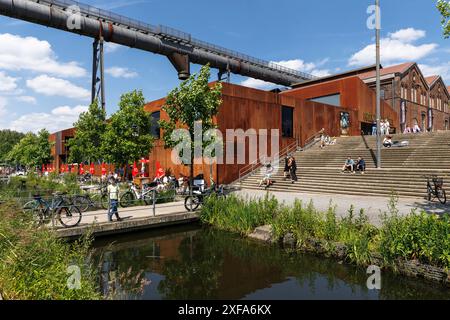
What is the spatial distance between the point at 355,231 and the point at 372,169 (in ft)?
40.1

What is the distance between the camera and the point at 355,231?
7.78 metres

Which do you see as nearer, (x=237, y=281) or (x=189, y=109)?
(x=237, y=281)

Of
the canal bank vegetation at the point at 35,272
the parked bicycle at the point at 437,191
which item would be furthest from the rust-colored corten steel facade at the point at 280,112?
the canal bank vegetation at the point at 35,272

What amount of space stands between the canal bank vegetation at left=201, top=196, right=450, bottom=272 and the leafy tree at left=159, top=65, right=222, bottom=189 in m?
4.50

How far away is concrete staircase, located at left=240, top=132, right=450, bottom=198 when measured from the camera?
51.4 feet

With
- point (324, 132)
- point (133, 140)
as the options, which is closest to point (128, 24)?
point (133, 140)

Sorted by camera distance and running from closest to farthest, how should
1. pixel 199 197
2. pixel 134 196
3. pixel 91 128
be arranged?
1. pixel 199 197
2. pixel 134 196
3. pixel 91 128

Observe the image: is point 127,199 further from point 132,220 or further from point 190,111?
point 190,111

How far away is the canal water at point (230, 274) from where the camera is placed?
19.5ft

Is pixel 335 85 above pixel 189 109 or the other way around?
above

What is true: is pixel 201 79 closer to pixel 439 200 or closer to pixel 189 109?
pixel 189 109

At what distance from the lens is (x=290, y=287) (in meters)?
6.28

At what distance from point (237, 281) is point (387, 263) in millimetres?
3339

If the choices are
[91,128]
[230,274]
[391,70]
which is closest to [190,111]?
[230,274]
